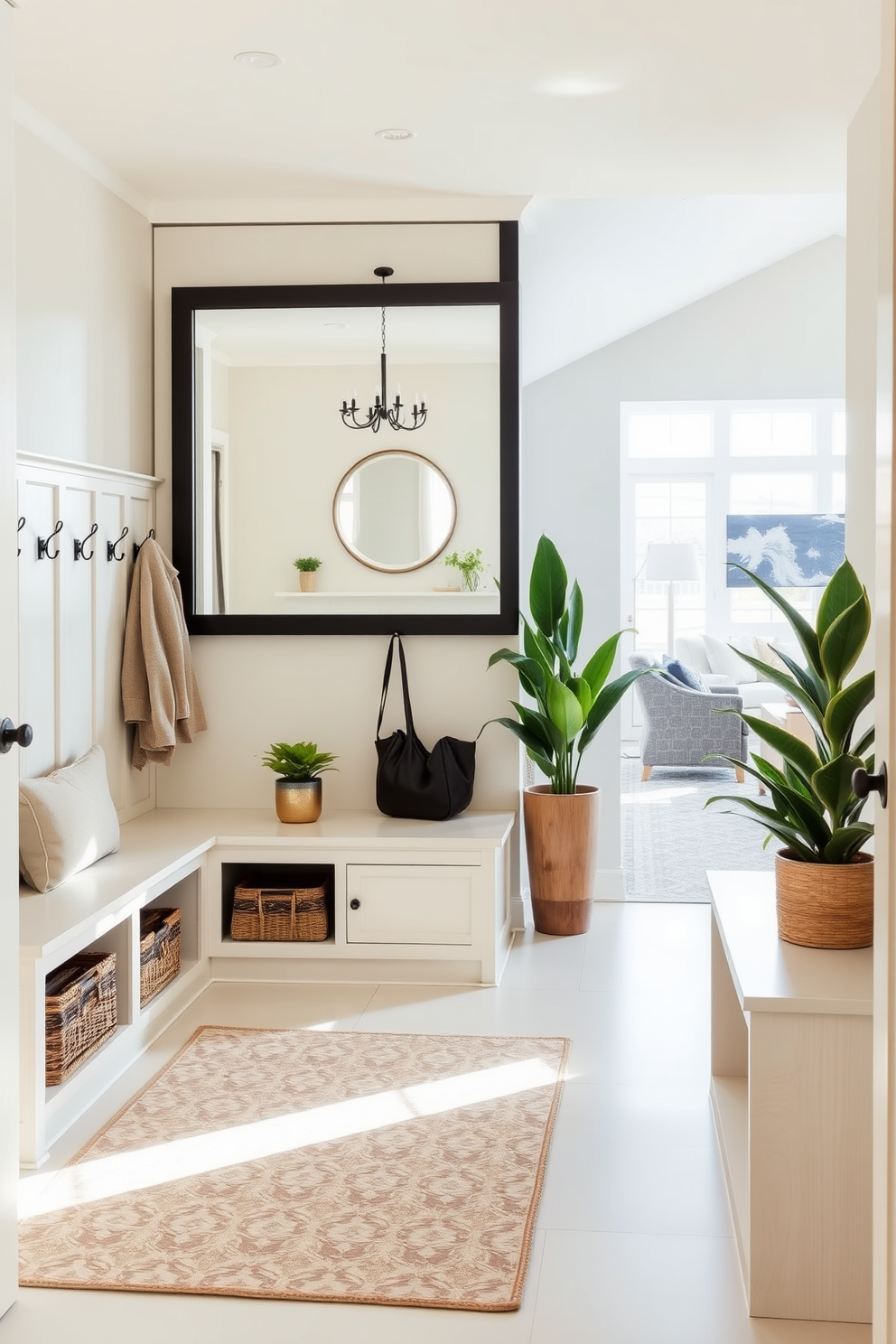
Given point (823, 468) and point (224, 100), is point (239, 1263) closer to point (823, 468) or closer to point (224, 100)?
point (224, 100)

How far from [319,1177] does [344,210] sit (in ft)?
9.91

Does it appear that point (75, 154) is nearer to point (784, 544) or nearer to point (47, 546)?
point (47, 546)

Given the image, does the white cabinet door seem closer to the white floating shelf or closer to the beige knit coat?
the beige knit coat

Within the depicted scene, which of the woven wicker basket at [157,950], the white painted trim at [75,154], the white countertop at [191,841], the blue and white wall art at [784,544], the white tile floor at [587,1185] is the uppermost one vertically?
the white painted trim at [75,154]

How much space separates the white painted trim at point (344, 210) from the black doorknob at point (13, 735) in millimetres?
2684

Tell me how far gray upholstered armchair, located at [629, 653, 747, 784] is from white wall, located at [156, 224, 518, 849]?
382cm

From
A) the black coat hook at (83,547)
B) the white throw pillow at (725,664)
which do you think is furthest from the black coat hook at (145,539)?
the white throw pillow at (725,664)

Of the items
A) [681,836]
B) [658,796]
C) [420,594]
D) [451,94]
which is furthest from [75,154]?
[658,796]

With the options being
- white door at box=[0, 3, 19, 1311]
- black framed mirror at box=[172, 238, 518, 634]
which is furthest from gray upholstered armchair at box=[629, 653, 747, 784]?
white door at box=[0, 3, 19, 1311]

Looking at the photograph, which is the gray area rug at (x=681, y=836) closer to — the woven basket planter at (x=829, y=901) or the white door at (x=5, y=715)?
the woven basket planter at (x=829, y=901)

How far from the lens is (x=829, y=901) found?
86.7 inches

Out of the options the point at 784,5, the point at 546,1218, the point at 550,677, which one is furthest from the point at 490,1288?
the point at 784,5

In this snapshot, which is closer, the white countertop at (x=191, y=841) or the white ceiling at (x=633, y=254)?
the white countertop at (x=191, y=841)

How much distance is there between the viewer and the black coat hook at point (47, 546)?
333 cm
